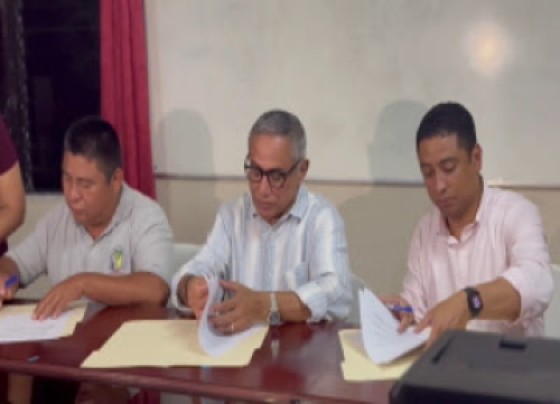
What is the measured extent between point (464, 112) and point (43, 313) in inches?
50.4

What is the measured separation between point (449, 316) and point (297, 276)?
0.65 meters

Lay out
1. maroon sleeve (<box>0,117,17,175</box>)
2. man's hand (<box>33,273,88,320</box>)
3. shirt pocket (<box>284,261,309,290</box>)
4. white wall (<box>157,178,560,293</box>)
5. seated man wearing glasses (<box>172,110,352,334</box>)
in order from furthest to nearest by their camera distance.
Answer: white wall (<box>157,178,560,293</box>), maroon sleeve (<box>0,117,17,175</box>), shirt pocket (<box>284,261,309,290</box>), man's hand (<box>33,273,88,320</box>), seated man wearing glasses (<box>172,110,352,334</box>)

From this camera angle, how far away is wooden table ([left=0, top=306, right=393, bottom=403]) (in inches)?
64.0

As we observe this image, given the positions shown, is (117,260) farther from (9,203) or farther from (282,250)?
(282,250)

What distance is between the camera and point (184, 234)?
3711 millimetres

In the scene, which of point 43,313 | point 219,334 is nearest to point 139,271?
point 43,313

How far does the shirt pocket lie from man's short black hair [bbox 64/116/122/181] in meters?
0.66

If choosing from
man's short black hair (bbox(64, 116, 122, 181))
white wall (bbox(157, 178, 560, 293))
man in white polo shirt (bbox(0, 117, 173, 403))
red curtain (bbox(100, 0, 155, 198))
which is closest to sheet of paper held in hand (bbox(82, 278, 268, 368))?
man in white polo shirt (bbox(0, 117, 173, 403))

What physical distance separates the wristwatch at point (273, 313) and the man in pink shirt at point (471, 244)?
31 cm

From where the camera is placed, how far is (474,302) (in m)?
1.86

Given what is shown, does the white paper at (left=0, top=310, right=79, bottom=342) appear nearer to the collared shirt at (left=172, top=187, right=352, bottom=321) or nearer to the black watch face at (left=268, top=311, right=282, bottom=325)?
the collared shirt at (left=172, top=187, right=352, bottom=321)

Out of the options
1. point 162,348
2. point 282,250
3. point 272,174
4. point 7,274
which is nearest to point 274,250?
point 282,250

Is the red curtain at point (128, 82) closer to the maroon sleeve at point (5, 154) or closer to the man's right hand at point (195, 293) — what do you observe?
the maroon sleeve at point (5, 154)

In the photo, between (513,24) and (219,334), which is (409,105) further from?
(219,334)
